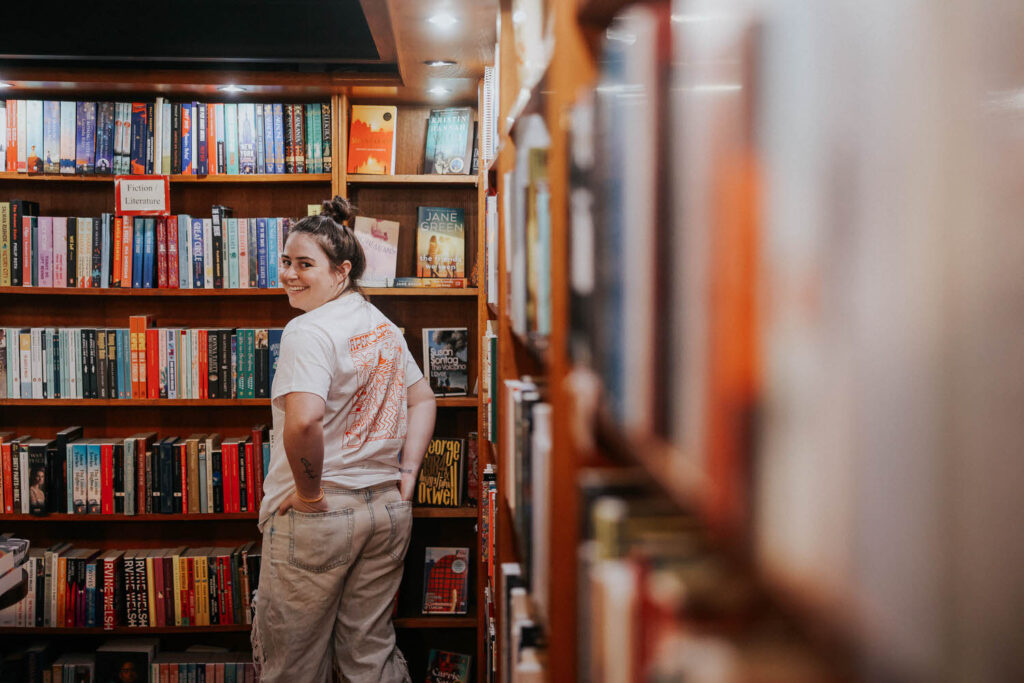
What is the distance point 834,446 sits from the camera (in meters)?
0.28

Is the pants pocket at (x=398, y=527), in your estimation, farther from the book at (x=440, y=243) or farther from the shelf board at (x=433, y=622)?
the book at (x=440, y=243)

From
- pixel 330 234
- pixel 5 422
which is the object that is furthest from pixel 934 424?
pixel 5 422

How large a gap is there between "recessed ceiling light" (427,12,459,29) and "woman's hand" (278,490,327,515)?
134 centimetres

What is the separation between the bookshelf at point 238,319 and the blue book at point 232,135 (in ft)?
0.32

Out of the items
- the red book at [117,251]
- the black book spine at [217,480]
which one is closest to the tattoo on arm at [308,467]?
the black book spine at [217,480]

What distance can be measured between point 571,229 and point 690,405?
13.6 inches

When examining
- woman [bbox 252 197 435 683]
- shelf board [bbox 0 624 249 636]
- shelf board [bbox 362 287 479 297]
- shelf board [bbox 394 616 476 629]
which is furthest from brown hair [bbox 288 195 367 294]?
shelf board [bbox 0 624 249 636]

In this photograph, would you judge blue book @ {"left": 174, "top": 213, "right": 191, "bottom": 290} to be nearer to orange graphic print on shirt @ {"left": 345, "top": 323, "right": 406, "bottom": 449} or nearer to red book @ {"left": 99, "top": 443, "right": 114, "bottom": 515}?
red book @ {"left": 99, "top": 443, "right": 114, "bottom": 515}

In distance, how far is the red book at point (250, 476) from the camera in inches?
110

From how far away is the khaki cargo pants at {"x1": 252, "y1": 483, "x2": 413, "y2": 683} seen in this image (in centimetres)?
207

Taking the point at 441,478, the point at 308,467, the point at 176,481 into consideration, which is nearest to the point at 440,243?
the point at 441,478

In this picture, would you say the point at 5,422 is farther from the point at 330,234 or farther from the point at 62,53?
the point at 330,234

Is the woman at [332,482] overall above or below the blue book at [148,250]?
below

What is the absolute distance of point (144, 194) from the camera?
275 centimetres
